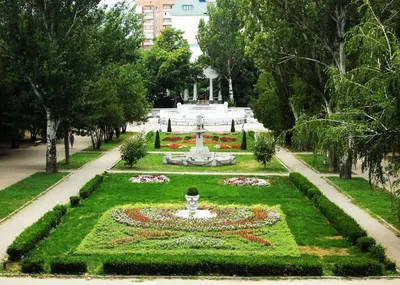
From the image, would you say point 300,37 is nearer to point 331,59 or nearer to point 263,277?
point 331,59

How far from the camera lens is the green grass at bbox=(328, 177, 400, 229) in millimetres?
19536

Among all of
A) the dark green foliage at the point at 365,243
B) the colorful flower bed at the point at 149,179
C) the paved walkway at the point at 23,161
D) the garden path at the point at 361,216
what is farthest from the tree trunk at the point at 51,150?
the dark green foliage at the point at 365,243

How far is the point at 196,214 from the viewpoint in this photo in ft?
60.8

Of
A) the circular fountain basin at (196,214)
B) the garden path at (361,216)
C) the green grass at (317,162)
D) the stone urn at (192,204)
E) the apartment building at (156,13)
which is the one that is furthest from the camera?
the apartment building at (156,13)

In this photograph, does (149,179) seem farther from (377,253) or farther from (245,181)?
(377,253)

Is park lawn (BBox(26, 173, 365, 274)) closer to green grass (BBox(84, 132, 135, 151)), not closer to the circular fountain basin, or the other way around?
the circular fountain basin

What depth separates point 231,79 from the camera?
77312 millimetres

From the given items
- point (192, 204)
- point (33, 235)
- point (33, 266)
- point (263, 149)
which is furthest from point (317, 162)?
point (33, 266)

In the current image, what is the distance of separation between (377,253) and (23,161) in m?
25.2

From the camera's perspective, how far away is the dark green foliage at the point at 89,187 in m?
22.3

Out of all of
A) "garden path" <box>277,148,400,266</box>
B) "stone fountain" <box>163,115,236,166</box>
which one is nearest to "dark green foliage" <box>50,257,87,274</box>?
"garden path" <box>277,148,400,266</box>

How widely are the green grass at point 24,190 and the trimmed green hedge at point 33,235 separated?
2.32 meters

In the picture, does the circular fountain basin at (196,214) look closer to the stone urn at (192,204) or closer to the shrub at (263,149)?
the stone urn at (192,204)

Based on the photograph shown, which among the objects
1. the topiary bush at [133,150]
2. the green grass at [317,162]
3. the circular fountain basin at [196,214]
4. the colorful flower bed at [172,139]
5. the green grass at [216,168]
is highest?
the topiary bush at [133,150]
